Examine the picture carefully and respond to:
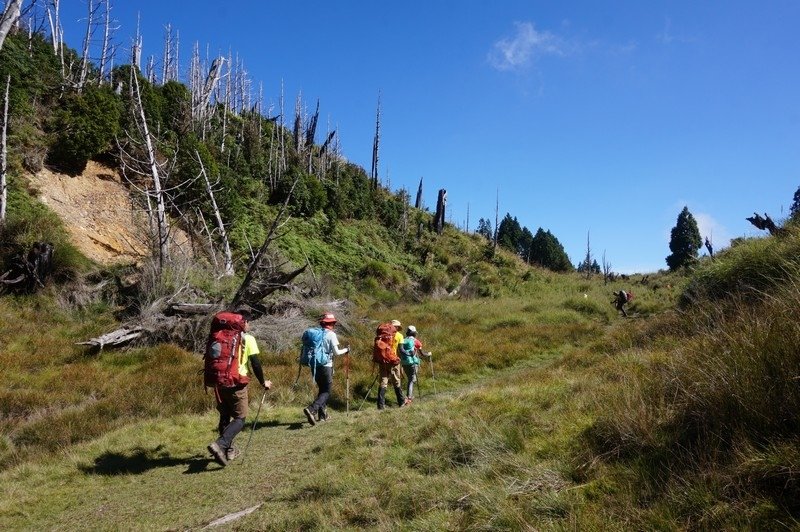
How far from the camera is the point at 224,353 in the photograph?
6285 millimetres

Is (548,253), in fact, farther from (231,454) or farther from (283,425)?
(231,454)

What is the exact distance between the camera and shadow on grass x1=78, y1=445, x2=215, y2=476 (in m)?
6.50

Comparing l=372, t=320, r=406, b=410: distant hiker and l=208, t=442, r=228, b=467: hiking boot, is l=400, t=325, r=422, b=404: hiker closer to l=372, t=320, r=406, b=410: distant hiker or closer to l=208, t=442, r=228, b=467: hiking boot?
l=372, t=320, r=406, b=410: distant hiker

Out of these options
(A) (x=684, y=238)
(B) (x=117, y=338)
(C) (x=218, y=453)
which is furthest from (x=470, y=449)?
(A) (x=684, y=238)

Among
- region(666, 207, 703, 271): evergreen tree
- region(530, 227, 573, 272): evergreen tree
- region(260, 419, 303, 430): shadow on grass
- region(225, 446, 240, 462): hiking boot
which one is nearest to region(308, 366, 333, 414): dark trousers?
region(260, 419, 303, 430): shadow on grass

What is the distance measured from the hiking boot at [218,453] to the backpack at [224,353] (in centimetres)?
73

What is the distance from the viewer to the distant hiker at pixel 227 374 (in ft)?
20.5

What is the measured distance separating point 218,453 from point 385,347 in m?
4.71

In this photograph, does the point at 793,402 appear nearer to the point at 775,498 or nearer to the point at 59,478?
the point at 775,498

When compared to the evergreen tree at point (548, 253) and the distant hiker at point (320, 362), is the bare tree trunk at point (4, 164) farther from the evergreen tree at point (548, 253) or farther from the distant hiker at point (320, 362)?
the evergreen tree at point (548, 253)

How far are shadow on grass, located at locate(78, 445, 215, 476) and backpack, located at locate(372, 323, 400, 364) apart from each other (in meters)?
4.20

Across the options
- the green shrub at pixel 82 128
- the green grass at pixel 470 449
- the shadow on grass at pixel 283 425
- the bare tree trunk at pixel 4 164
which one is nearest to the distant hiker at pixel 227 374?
the green grass at pixel 470 449

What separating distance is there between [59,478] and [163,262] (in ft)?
36.3

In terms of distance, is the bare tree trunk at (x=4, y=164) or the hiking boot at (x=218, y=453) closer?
the hiking boot at (x=218, y=453)
